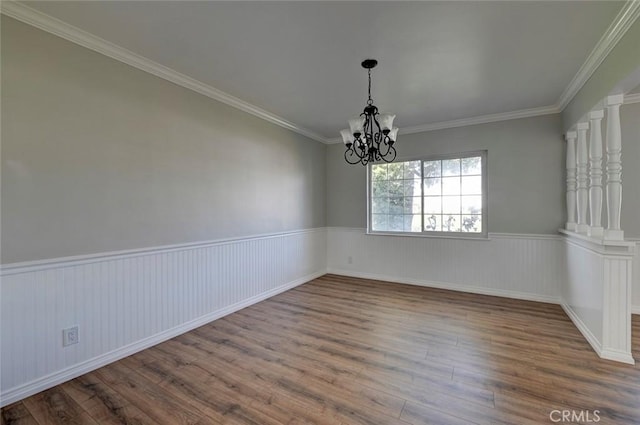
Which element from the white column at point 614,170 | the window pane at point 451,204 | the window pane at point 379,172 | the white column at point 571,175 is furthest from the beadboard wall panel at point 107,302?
the white column at point 571,175

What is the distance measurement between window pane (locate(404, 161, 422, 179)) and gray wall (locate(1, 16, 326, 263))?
2.63 metres

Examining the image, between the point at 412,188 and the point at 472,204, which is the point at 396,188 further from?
the point at 472,204

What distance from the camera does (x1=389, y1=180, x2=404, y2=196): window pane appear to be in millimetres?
5023

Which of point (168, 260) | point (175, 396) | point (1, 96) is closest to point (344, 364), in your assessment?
point (175, 396)

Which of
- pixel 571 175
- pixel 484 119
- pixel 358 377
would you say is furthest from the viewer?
pixel 484 119

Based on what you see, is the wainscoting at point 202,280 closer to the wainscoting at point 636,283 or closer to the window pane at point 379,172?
the wainscoting at point 636,283

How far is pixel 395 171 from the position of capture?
5.09 metres

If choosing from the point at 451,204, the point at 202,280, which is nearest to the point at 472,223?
the point at 451,204

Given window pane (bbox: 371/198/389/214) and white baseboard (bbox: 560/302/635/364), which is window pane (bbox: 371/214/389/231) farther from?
white baseboard (bbox: 560/302/635/364)

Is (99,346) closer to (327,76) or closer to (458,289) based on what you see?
(327,76)

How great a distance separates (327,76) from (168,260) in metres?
2.47

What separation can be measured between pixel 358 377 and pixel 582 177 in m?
3.25

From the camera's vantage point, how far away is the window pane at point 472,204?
4391mm

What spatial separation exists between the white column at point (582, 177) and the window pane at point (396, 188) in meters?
2.31
